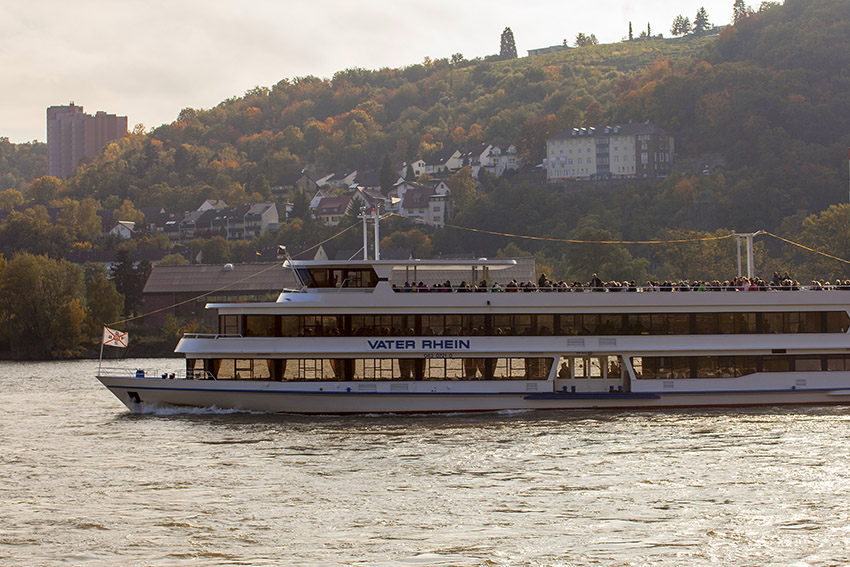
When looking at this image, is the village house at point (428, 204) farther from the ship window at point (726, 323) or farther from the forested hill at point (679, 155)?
the ship window at point (726, 323)

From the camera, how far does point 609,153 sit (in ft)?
458

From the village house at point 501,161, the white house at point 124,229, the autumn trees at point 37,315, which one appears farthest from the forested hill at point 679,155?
the autumn trees at point 37,315

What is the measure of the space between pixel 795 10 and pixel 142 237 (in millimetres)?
98545

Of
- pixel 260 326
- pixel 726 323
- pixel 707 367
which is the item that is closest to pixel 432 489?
pixel 260 326

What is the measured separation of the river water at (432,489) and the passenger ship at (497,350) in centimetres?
76

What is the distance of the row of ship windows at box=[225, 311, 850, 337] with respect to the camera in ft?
111

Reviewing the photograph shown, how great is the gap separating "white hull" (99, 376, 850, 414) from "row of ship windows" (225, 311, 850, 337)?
1.72 meters

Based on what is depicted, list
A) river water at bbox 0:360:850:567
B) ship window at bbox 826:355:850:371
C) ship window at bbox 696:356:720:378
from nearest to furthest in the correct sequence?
river water at bbox 0:360:850:567 → ship window at bbox 696:356:720:378 → ship window at bbox 826:355:850:371

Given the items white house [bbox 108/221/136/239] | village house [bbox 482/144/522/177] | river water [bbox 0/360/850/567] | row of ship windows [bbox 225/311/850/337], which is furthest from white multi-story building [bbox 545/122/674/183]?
river water [bbox 0/360/850/567]

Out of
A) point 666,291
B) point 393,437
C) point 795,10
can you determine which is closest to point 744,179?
point 795,10

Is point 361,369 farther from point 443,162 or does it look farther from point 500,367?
point 443,162

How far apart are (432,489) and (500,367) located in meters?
10.2

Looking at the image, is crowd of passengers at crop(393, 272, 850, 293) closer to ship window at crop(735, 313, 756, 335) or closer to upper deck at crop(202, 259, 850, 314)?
upper deck at crop(202, 259, 850, 314)

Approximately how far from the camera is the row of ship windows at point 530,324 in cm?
3397
